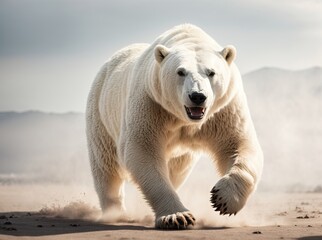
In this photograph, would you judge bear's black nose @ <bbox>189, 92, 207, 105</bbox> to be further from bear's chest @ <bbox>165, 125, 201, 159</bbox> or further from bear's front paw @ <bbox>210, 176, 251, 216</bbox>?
bear's chest @ <bbox>165, 125, 201, 159</bbox>

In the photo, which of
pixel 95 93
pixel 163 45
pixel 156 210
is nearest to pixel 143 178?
pixel 156 210

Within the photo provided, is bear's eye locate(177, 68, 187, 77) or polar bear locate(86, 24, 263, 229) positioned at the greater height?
bear's eye locate(177, 68, 187, 77)

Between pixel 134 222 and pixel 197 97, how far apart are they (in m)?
2.55

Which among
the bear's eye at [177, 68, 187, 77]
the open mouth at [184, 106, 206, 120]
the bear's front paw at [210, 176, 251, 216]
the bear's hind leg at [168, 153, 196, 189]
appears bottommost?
the bear's hind leg at [168, 153, 196, 189]

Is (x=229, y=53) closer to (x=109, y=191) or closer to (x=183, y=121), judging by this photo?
(x=183, y=121)

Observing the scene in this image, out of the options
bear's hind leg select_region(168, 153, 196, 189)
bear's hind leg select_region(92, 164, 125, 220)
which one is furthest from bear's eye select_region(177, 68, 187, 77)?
bear's hind leg select_region(92, 164, 125, 220)

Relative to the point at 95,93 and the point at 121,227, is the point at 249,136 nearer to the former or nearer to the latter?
the point at 121,227

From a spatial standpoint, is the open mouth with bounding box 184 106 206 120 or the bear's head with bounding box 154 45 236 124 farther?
the open mouth with bounding box 184 106 206 120

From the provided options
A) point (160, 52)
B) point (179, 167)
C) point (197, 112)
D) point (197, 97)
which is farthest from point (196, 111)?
point (179, 167)

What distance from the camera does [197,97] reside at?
32.1 feet

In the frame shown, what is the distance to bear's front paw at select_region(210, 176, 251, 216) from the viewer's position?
32.6 feet

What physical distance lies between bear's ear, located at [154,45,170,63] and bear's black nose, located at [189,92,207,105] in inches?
40.8

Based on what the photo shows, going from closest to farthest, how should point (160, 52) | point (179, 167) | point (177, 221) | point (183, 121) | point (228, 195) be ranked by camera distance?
point (177, 221) → point (228, 195) → point (160, 52) → point (183, 121) → point (179, 167)

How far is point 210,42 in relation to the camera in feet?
35.9
